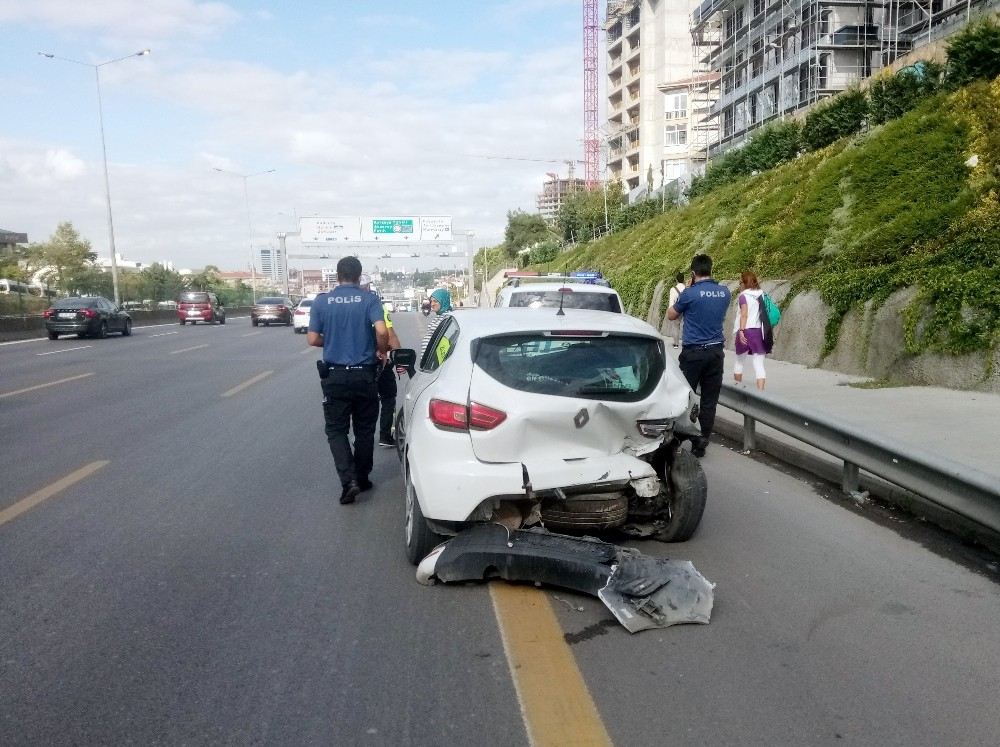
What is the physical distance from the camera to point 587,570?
14.8ft

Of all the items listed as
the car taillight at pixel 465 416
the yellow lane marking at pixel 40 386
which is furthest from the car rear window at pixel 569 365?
the yellow lane marking at pixel 40 386

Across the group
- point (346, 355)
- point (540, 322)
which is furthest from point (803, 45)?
point (540, 322)

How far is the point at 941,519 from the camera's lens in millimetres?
5914

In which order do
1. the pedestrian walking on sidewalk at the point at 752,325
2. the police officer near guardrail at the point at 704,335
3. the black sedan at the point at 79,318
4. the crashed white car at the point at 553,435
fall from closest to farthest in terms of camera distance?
1. the crashed white car at the point at 553,435
2. the police officer near guardrail at the point at 704,335
3. the pedestrian walking on sidewalk at the point at 752,325
4. the black sedan at the point at 79,318

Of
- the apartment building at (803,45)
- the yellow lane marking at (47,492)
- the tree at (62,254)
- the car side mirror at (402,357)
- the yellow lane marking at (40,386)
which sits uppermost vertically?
the apartment building at (803,45)

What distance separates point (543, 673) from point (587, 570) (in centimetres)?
89

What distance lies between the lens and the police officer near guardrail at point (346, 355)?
649cm

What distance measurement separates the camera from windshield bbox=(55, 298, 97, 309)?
1171 inches

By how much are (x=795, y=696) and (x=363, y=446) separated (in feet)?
13.4

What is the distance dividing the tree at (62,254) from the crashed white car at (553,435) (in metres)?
63.0

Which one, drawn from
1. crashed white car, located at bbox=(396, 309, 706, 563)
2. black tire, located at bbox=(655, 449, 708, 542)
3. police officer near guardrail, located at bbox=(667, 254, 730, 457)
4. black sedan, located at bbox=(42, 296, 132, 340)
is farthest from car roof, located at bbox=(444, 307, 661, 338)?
black sedan, located at bbox=(42, 296, 132, 340)

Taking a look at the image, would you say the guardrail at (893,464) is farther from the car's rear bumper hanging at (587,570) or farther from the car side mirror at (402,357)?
the car side mirror at (402,357)

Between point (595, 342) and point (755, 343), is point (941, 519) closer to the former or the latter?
point (595, 342)

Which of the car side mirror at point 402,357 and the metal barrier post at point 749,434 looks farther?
Result: the metal barrier post at point 749,434
